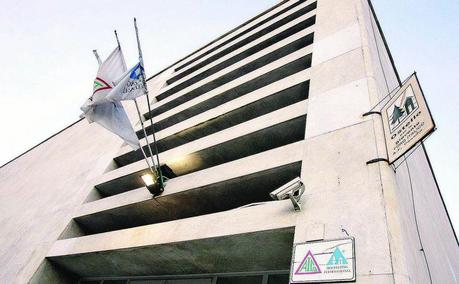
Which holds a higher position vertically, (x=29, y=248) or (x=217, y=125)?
(x=217, y=125)

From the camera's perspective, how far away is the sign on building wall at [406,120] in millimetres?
4781

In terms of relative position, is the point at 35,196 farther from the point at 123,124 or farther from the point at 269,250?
the point at 269,250

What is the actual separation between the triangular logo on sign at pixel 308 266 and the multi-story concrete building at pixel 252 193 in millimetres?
324

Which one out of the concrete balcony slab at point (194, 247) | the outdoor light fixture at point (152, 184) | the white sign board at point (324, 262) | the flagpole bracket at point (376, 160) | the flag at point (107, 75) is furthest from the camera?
the outdoor light fixture at point (152, 184)

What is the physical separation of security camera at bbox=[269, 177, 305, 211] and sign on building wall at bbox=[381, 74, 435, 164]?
4.88ft

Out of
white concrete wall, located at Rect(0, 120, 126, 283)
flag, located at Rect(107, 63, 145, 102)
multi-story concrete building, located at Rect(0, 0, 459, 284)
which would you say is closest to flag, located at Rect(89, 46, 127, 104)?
flag, located at Rect(107, 63, 145, 102)

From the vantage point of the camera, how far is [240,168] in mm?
7645

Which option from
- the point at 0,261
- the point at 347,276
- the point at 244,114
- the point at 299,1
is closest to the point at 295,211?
the point at 347,276

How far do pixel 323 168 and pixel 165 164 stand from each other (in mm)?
5374

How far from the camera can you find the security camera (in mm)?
5141

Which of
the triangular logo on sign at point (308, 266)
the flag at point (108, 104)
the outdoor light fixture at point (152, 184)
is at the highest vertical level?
the flag at point (108, 104)

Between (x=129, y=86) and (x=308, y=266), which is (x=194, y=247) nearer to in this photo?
(x=308, y=266)

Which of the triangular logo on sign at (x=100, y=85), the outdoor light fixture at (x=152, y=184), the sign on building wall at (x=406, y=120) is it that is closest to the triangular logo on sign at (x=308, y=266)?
the sign on building wall at (x=406, y=120)

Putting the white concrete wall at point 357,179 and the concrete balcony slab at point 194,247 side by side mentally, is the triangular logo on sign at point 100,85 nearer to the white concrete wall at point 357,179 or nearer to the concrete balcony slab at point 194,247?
the concrete balcony slab at point 194,247
